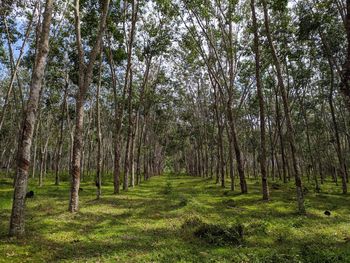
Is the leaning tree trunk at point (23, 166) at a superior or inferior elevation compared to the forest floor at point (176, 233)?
superior

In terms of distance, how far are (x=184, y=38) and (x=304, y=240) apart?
71.1 feet

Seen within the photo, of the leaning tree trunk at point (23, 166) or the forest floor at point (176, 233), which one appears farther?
the leaning tree trunk at point (23, 166)

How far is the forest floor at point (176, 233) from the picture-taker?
9.48 metres

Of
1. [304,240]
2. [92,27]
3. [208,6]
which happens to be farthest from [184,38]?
[304,240]

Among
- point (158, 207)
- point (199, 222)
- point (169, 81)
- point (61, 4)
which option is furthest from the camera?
point (169, 81)

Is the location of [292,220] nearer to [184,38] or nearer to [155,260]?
[155,260]

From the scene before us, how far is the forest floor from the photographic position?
9.48 m

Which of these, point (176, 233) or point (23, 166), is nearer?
point (23, 166)

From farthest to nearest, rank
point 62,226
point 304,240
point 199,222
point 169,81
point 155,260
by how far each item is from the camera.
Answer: point 169,81, point 199,222, point 62,226, point 304,240, point 155,260

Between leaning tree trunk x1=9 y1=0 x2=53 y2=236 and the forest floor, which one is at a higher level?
leaning tree trunk x1=9 y1=0 x2=53 y2=236

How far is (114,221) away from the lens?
1462 centimetres

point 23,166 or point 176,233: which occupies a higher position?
point 23,166

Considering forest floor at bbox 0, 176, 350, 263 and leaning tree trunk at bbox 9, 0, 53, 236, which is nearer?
forest floor at bbox 0, 176, 350, 263

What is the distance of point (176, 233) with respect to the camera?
12695 mm
